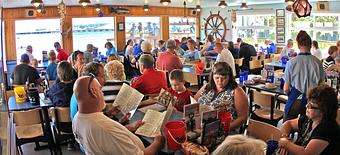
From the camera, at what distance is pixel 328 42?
1109cm

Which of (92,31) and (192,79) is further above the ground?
(92,31)

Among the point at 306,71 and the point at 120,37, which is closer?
the point at 306,71

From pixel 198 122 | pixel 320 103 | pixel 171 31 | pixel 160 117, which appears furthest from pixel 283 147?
pixel 171 31

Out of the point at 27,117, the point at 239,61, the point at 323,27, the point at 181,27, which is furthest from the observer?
the point at 181,27

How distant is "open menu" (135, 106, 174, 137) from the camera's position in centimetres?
276

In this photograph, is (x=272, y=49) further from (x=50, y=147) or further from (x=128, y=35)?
(x=50, y=147)

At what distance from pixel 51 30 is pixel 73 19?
735mm

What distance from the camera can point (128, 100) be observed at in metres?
3.33

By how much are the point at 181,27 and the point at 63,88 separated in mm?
10141

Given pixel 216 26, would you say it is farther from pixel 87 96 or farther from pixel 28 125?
pixel 87 96

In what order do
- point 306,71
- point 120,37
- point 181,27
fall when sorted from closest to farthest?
point 306,71, point 120,37, point 181,27

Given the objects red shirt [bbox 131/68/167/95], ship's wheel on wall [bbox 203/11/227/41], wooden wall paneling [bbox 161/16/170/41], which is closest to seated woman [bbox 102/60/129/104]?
red shirt [bbox 131/68/167/95]

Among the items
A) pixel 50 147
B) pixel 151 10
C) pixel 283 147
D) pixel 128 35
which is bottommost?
pixel 50 147

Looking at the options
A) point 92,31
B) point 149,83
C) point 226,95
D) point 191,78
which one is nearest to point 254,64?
point 191,78
